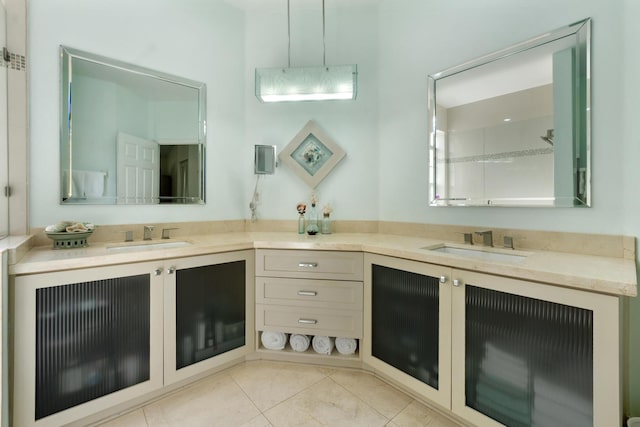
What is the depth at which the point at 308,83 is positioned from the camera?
1.95m

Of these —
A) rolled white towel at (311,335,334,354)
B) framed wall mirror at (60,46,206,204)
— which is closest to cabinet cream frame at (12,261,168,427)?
framed wall mirror at (60,46,206,204)

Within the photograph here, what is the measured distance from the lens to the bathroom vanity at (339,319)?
1.02m

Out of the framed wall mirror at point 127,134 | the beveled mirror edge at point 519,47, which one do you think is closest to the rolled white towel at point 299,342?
the framed wall mirror at point 127,134

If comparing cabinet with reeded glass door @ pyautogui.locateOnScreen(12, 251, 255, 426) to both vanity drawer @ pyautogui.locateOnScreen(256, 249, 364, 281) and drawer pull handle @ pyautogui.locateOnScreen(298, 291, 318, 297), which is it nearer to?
vanity drawer @ pyautogui.locateOnScreen(256, 249, 364, 281)

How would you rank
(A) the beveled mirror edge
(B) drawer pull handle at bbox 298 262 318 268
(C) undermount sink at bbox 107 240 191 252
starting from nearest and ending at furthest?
(A) the beveled mirror edge < (C) undermount sink at bbox 107 240 191 252 < (B) drawer pull handle at bbox 298 262 318 268

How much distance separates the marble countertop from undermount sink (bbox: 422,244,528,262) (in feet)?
0.08

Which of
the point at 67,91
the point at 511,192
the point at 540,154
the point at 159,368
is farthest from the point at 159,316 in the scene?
the point at 540,154

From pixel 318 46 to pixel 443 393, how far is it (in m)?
2.63

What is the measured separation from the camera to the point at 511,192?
5.17 ft

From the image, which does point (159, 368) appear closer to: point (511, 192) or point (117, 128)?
point (117, 128)

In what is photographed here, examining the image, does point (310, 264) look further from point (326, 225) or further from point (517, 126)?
point (517, 126)

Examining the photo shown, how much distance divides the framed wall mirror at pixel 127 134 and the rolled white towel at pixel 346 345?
5.00 feet

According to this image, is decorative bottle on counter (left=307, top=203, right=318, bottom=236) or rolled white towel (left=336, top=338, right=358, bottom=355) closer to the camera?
rolled white towel (left=336, top=338, right=358, bottom=355)

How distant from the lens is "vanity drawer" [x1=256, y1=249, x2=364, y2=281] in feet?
5.73
